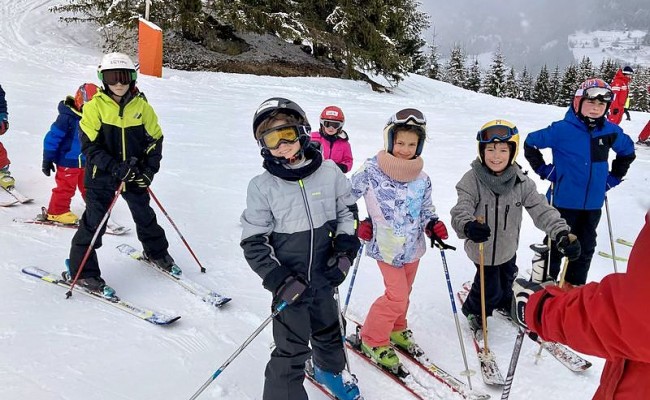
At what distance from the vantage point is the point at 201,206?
6562mm

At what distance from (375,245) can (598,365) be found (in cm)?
196

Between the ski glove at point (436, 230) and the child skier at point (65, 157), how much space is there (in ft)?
12.4

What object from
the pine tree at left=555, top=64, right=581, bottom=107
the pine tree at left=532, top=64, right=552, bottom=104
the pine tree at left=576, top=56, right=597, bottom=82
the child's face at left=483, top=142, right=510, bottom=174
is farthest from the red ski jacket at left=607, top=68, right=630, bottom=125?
the pine tree at left=576, top=56, right=597, bottom=82

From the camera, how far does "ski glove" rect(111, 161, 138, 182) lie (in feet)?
12.9

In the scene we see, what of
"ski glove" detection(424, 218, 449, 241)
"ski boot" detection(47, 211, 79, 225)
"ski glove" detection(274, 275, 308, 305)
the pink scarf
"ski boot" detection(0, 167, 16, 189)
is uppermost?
the pink scarf

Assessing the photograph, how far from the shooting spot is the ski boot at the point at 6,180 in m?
6.30

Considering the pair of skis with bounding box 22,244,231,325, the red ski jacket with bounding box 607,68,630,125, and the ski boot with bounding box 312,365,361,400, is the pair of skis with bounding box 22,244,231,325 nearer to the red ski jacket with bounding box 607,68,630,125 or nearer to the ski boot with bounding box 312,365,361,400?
the ski boot with bounding box 312,365,361,400

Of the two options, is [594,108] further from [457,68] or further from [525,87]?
[525,87]

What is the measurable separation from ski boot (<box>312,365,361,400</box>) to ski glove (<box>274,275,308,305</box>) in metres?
0.87

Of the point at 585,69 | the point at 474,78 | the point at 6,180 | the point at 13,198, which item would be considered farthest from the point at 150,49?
the point at 585,69

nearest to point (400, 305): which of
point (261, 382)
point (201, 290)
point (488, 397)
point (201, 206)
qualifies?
point (488, 397)

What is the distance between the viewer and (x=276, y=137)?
271cm

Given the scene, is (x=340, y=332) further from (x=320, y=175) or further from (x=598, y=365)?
(x=598, y=365)

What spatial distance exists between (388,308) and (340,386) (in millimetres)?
656
